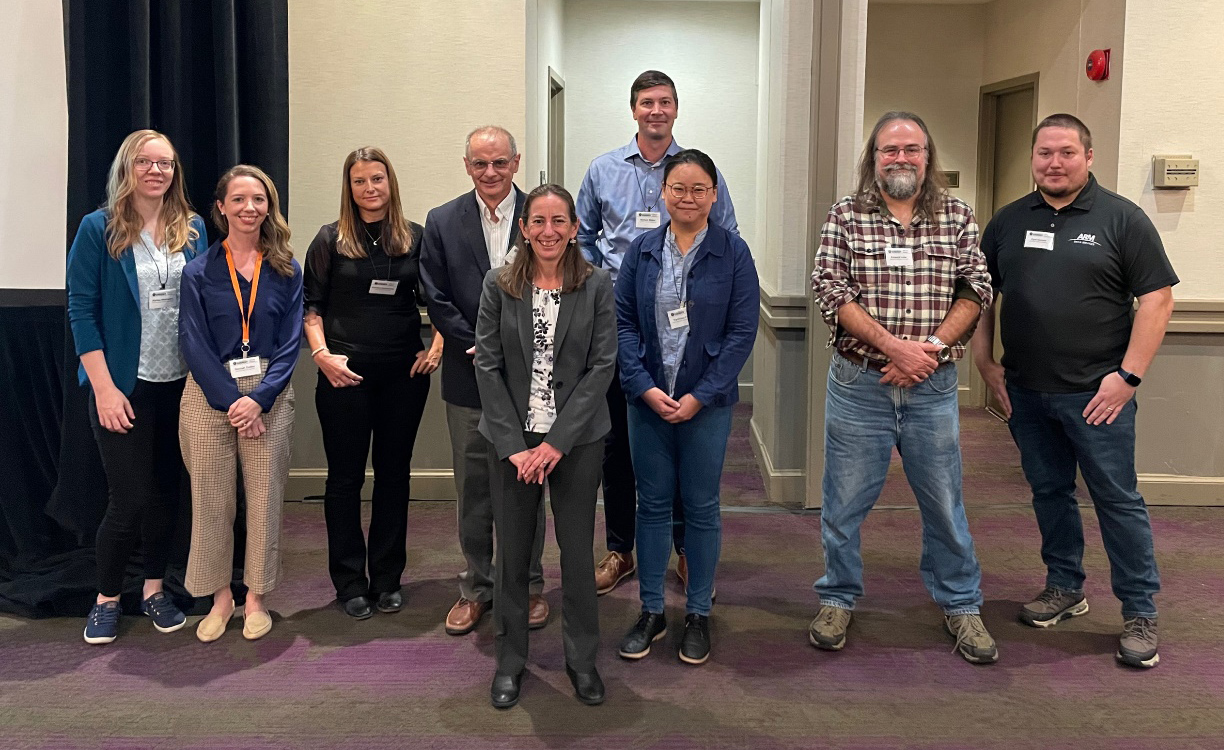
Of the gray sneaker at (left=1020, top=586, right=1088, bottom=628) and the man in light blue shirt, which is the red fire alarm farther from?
the gray sneaker at (left=1020, top=586, right=1088, bottom=628)

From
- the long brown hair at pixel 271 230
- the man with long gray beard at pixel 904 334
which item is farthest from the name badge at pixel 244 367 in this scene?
the man with long gray beard at pixel 904 334

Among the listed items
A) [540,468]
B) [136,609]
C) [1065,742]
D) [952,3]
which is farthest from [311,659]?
[952,3]

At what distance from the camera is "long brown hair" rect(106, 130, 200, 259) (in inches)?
112

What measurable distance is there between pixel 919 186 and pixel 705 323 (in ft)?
2.29

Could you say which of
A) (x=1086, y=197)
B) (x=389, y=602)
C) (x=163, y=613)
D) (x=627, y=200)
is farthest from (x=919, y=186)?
(x=163, y=613)

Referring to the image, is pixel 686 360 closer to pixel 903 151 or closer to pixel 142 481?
pixel 903 151

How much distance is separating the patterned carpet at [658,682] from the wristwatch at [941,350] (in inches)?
34.5

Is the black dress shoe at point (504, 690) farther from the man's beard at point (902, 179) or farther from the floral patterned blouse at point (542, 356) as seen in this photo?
the man's beard at point (902, 179)

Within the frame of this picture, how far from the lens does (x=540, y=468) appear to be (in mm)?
2473

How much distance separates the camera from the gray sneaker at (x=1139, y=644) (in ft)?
9.12

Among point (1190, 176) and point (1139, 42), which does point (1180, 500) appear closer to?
point (1190, 176)

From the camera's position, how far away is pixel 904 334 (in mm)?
2738

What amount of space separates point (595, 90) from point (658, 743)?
5426 millimetres

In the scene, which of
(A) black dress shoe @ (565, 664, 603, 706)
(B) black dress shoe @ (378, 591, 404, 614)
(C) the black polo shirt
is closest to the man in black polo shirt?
(C) the black polo shirt
